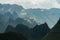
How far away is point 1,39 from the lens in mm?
119250

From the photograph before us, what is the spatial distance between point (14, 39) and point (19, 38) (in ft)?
7.23

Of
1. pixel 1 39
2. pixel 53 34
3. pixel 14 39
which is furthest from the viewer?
pixel 53 34

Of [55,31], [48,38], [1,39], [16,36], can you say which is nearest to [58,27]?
[55,31]

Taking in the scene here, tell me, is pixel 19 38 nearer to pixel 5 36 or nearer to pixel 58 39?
pixel 5 36

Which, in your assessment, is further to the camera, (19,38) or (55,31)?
(55,31)

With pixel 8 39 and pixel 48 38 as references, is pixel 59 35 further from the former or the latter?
pixel 8 39

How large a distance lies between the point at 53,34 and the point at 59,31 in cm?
305

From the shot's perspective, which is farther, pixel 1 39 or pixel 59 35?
pixel 59 35

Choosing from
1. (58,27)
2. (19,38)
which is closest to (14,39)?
(19,38)

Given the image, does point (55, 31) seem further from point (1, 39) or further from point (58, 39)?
point (1, 39)

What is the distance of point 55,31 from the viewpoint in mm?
137375

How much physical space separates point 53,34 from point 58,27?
617 centimetres

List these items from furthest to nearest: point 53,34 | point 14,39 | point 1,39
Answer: point 53,34
point 14,39
point 1,39

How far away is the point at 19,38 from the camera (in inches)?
4988
